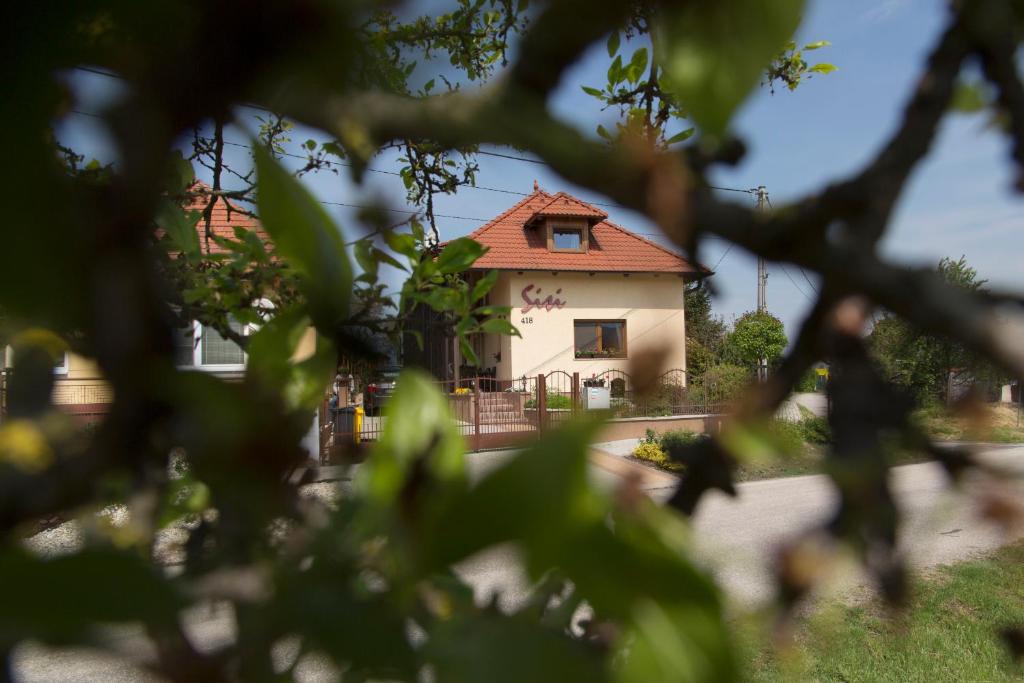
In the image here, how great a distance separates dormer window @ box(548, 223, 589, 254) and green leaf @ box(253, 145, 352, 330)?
10.3 metres

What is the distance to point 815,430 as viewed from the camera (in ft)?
1.12

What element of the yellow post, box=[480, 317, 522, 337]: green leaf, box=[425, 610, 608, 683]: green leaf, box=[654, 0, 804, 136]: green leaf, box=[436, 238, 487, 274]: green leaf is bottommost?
box=[425, 610, 608, 683]: green leaf

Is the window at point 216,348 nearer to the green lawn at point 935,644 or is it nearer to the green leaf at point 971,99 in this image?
the green leaf at point 971,99

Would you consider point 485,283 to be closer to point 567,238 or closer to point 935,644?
point 935,644

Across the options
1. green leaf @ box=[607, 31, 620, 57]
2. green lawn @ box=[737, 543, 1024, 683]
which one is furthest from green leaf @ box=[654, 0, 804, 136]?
green lawn @ box=[737, 543, 1024, 683]

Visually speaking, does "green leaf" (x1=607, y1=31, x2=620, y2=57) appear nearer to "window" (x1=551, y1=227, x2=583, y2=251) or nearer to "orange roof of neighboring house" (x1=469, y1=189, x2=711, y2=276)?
"orange roof of neighboring house" (x1=469, y1=189, x2=711, y2=276)

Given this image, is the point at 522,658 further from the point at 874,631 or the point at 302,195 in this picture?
the point at 874,631

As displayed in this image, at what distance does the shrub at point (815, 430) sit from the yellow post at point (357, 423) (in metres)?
0.33

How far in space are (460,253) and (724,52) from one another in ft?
1.78

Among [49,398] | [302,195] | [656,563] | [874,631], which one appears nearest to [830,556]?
[656,563]

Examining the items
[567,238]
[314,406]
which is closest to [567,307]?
[567,238]

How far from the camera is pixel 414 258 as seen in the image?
0.85 meters

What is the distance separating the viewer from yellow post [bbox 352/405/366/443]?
0.53 m

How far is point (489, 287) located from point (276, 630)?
670 millimetres
